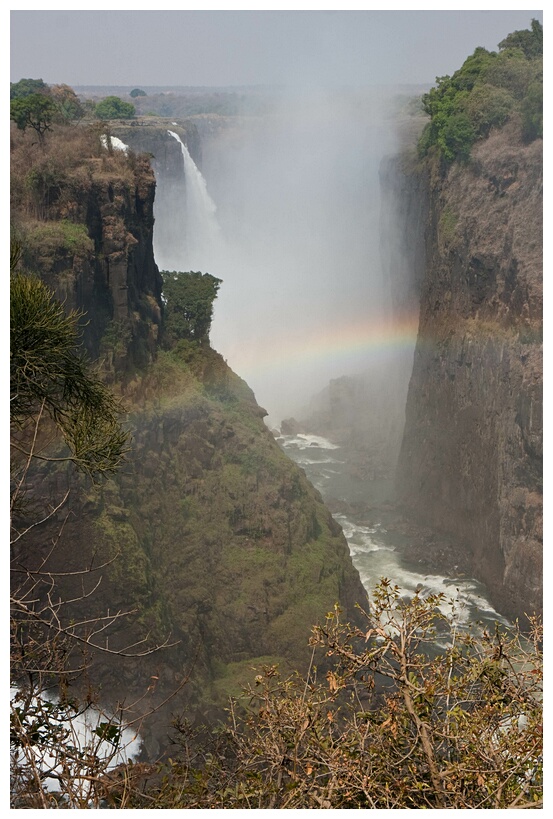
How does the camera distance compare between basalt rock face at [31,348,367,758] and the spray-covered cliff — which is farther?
the spray-covered cliff

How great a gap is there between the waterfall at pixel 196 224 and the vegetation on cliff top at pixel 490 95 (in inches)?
562

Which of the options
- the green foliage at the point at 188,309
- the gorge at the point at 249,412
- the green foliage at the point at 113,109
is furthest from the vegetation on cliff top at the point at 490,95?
the green foliage at the point at 113,109

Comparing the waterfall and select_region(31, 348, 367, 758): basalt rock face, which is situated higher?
the waterfall

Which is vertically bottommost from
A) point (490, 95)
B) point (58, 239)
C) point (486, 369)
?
point (486, 369)

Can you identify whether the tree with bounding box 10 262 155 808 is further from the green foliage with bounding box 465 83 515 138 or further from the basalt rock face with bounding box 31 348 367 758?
the green foliage with bounding box 465 83 515 138

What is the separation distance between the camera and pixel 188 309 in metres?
25.6

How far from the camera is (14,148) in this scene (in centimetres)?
2141

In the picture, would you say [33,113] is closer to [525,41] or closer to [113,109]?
[525,41]

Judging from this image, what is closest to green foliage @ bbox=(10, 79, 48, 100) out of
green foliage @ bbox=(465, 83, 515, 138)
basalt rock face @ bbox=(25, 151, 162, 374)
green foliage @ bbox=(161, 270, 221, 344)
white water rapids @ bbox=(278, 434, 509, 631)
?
green foliage @ bbox=(161, 270, 221, 344)

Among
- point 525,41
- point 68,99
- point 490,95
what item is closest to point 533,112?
point 490,95

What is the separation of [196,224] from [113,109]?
7509 mm

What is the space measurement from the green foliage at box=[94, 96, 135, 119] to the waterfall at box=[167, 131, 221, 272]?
342cm

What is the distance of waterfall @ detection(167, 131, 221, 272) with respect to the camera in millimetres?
45438
